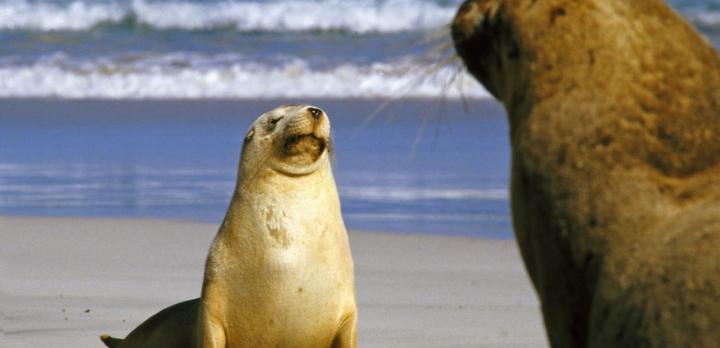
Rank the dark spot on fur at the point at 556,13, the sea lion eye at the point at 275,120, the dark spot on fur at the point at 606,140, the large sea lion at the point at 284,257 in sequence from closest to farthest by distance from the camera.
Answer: the dark spot on fur at the point at 606,140
the dark spot on fur at the point at 556,13
the large sea lion at the point at 284,257
the sea lion eye at the point at 275,120

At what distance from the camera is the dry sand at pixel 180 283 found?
5551 millimetres

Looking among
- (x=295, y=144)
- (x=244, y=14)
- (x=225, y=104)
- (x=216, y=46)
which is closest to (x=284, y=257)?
(x=295, y=144)

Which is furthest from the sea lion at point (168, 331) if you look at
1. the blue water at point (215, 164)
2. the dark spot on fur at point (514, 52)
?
the dark spot on fur at point (514, 52)

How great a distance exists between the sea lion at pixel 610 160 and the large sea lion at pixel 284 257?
2.18 m

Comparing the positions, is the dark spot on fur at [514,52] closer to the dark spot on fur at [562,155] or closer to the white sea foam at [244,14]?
the dark spot on fur at [562,155]

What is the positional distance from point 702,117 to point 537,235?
1.19 ft

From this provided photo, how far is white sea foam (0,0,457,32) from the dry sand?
14.9 metres

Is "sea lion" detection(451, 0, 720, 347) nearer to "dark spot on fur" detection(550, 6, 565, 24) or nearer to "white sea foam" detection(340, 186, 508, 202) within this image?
"dark spot on fur" detection(550, 6, 565, 24)

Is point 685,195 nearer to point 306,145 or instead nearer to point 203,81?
point 306,145

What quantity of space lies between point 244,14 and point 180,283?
17549mm

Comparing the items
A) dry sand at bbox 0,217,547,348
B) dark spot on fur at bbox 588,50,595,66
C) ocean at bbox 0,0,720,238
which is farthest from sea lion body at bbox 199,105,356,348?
dark spot on fur at bbox 588,50,595,66

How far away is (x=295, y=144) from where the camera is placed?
4781mm

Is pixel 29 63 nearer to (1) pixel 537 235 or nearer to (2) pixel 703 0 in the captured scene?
(2) pixel 703 0

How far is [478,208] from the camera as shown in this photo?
8.64 meters
